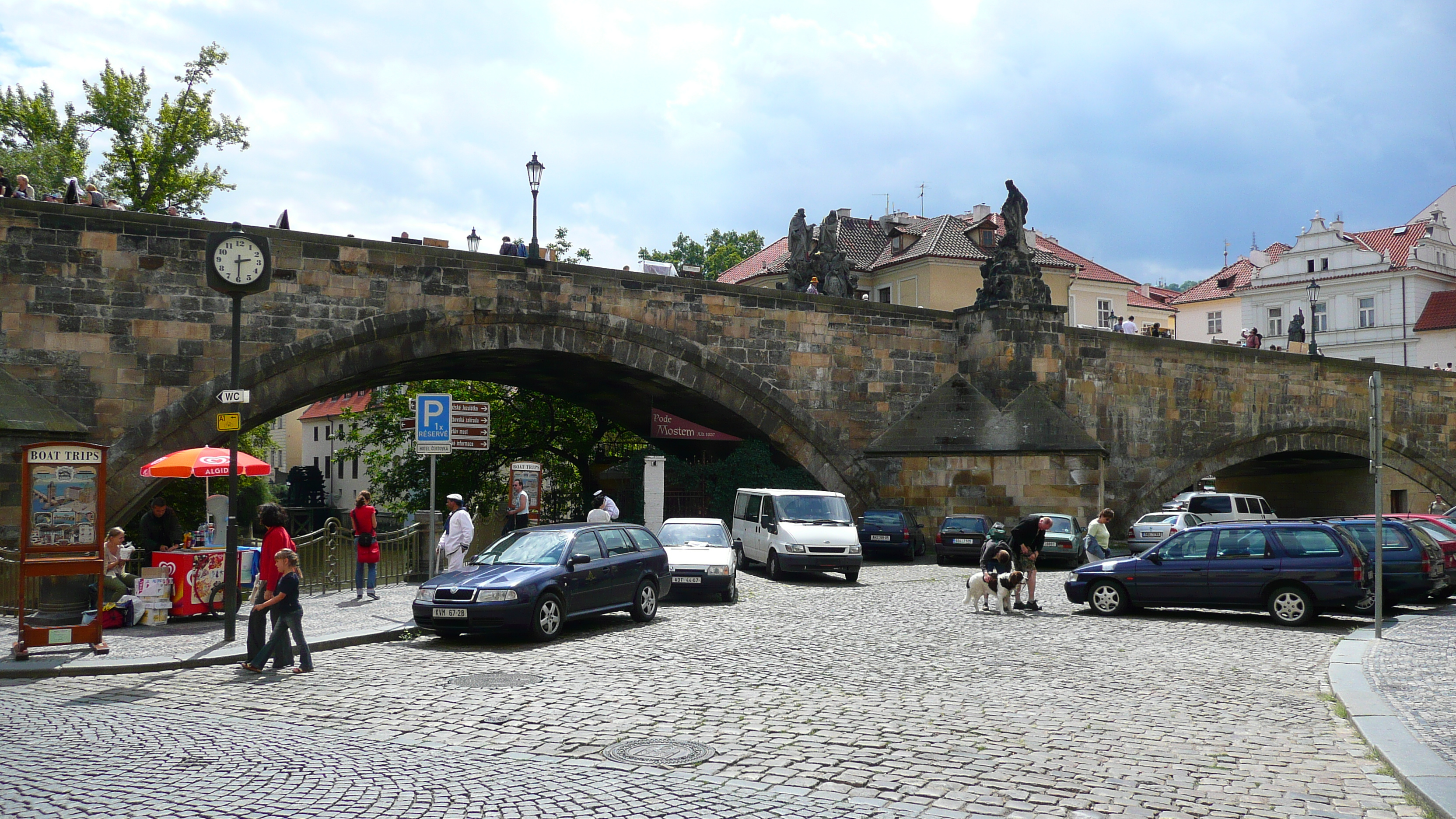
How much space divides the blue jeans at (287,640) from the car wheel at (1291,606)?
11442mm

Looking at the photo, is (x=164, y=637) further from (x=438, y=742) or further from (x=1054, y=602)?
(x=1054, y=602)

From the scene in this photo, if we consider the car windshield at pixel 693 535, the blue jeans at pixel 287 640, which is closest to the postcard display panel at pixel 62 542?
the blue jeans at pixel 287 640

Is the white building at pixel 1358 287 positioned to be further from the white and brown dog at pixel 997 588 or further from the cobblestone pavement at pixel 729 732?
the cobblestone pavement at pixel 729 732

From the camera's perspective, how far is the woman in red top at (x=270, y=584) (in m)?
10.3

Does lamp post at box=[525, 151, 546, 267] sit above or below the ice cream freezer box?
above

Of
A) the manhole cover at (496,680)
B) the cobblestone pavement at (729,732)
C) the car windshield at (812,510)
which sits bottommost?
the manhole cover at (496,680)

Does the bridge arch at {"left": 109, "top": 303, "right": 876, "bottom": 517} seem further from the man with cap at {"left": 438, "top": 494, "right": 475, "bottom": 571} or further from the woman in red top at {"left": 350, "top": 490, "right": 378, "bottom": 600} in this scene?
the man with cap at {"left": 438, "top": 494, "right": 475, "bottom": 571}

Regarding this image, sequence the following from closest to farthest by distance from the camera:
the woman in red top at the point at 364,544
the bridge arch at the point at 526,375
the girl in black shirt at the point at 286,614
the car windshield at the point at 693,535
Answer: the girl in black shirt at the point at 286,614 → the woman in red top at the point at 364,544 → the car windshield at the point at 693,535 → the bridge arch at the point at 526,375

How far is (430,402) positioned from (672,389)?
434 inches

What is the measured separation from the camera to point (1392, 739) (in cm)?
696

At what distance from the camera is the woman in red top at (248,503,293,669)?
33.9ft

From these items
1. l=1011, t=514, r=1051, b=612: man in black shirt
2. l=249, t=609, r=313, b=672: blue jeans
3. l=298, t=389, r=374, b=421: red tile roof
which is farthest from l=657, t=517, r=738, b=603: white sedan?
l=298, t=389, r=374, b=421: red tile roof

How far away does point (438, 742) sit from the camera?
7.24 m

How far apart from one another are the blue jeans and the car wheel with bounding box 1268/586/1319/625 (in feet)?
37.5
